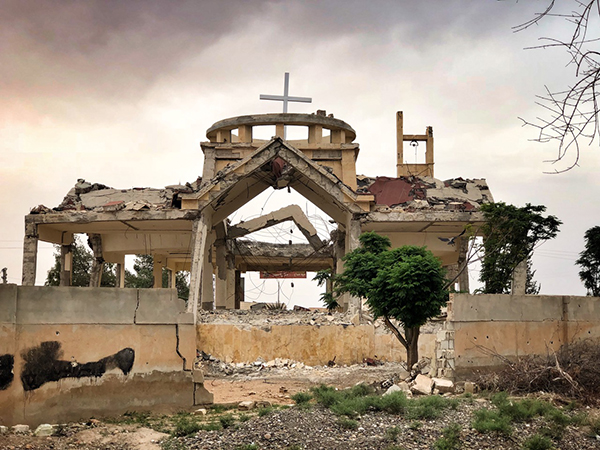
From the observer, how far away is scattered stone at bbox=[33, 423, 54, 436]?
10.3m

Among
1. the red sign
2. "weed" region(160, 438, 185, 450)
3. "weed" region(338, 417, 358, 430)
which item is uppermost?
the red sign

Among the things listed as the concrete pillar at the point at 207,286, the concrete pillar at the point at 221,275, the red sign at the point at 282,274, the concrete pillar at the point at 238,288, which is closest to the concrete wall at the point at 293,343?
the concrete pillar at the point at 207,286

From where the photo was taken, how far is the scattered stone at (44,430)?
33.9ft

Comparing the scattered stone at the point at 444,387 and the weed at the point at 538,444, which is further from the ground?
the scattered stone at the point at 444,387

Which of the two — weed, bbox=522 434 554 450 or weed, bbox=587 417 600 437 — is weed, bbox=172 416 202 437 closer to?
weed, bbox=522 434 554 450

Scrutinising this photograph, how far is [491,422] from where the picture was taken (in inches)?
412

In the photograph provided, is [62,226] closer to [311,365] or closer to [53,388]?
[311,365]

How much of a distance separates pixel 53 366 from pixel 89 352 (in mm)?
652

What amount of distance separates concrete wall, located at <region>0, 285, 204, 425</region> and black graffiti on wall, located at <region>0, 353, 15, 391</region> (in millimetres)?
15

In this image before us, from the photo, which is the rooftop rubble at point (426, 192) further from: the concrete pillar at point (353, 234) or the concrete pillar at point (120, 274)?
the concrete pillar at point (120, 274)

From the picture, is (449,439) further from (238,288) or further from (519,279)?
(238,288)

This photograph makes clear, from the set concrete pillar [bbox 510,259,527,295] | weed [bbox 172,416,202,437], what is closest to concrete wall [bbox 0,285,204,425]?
weed [bbox 172,416,202,437]

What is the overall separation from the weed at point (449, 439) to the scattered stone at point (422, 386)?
3.05 m

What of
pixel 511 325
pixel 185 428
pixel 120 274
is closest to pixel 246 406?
pixel 185 428
